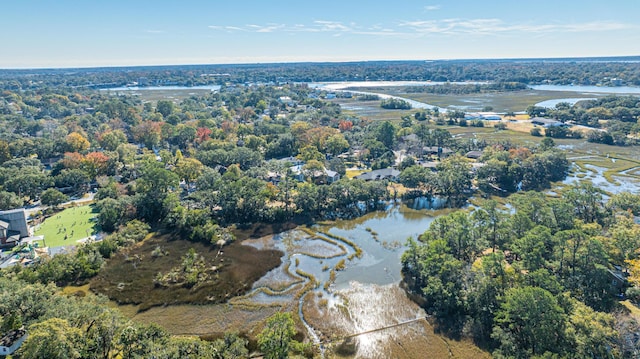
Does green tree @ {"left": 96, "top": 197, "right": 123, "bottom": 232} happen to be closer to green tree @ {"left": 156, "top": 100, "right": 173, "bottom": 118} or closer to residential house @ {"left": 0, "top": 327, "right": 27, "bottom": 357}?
residential house @ {"left": 0, "top": 327, "right": 27, "bottom": 357}

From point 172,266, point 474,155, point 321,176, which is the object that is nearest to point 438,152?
point 474,155

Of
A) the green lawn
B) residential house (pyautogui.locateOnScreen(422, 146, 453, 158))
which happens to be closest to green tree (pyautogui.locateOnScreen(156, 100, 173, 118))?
the green lawn

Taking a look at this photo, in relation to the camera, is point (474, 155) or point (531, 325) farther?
point (474, 155)

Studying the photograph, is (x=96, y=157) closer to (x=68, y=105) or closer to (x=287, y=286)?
(x=287, y=286)

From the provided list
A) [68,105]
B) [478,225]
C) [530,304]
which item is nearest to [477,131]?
[478,225]

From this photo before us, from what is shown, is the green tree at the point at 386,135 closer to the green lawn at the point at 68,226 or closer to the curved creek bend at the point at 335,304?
the curved creek bend at the point at 335,304

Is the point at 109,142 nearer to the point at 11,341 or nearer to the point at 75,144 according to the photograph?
the point at 75,144
